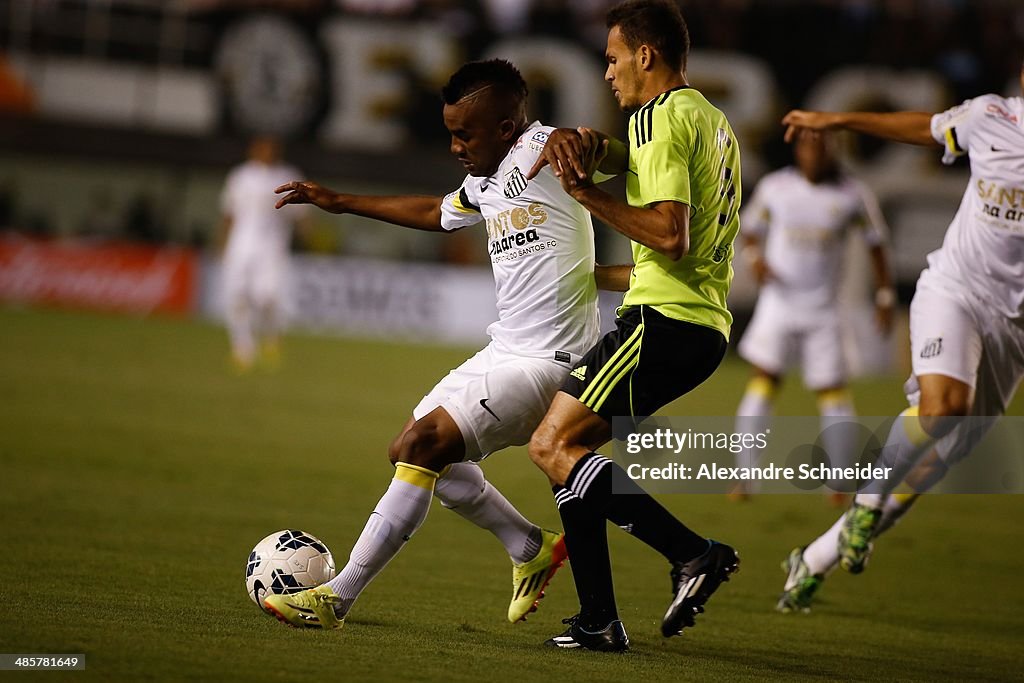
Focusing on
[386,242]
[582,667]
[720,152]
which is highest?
[386,242]

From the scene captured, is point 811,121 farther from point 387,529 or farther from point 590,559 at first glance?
point 387,529

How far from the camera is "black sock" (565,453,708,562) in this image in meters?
4.75

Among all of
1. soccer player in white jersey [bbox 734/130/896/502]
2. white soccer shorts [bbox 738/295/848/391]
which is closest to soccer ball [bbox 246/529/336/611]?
soccer player in white jersey [bbox 734/130/896/502]

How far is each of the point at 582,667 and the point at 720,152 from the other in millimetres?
1878

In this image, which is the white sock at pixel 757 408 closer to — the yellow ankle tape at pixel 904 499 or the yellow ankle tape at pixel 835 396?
the yellow ankle tape at pixel 835 396

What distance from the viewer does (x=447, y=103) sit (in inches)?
203

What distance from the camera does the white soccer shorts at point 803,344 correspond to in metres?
10.1

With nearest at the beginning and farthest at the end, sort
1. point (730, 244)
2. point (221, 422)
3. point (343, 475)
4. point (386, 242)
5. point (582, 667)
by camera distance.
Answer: point (582, 667) < point (730, 244) < point (343, 475) < point (221, 422) < point (386, 242)

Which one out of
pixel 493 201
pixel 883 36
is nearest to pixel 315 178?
pixel 883 36

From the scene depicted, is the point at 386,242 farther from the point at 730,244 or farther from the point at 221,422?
the point at 730,244

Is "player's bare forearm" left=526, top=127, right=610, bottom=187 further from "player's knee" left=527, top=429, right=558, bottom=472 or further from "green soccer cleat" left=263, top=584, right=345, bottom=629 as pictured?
"green soccer cleat" left=263, top=584, right=345, bottom=629

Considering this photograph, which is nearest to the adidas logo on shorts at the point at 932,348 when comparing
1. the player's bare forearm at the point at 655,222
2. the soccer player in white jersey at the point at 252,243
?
the player's bare forearm at the point at 655,222

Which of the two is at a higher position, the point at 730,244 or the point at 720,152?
the point at 720,152

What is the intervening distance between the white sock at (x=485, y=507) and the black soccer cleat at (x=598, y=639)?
2.04 feet
